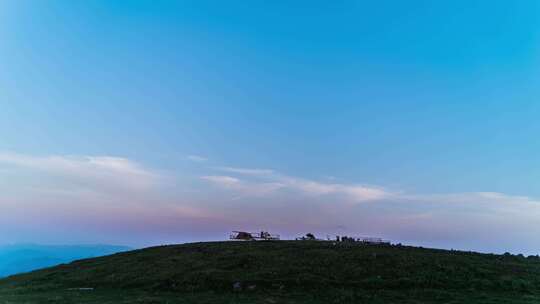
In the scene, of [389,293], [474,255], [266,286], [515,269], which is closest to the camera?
[389,293]

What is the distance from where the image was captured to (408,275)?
132 feet

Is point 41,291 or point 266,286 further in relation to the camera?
point 41,291

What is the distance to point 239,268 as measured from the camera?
43.7m

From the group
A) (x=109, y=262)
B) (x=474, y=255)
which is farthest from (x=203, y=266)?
(x=474, y=255)

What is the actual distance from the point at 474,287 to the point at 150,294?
2869cm

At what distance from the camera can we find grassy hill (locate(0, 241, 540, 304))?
34.7 meters

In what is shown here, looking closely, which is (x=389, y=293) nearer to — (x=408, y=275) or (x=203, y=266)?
(x=408, y=275)

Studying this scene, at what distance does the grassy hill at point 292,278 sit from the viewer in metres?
34.7

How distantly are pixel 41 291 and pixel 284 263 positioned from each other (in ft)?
79.5

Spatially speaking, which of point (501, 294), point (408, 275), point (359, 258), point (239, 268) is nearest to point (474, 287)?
point (501, 294)

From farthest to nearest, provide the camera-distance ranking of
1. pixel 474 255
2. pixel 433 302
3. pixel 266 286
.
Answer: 1. pixel 474 255
2. pixel 266 286
3. pixel 433 302

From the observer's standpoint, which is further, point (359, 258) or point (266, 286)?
point (359, 258)

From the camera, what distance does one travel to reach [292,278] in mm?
39594

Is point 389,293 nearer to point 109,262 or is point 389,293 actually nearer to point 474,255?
point 474,255
